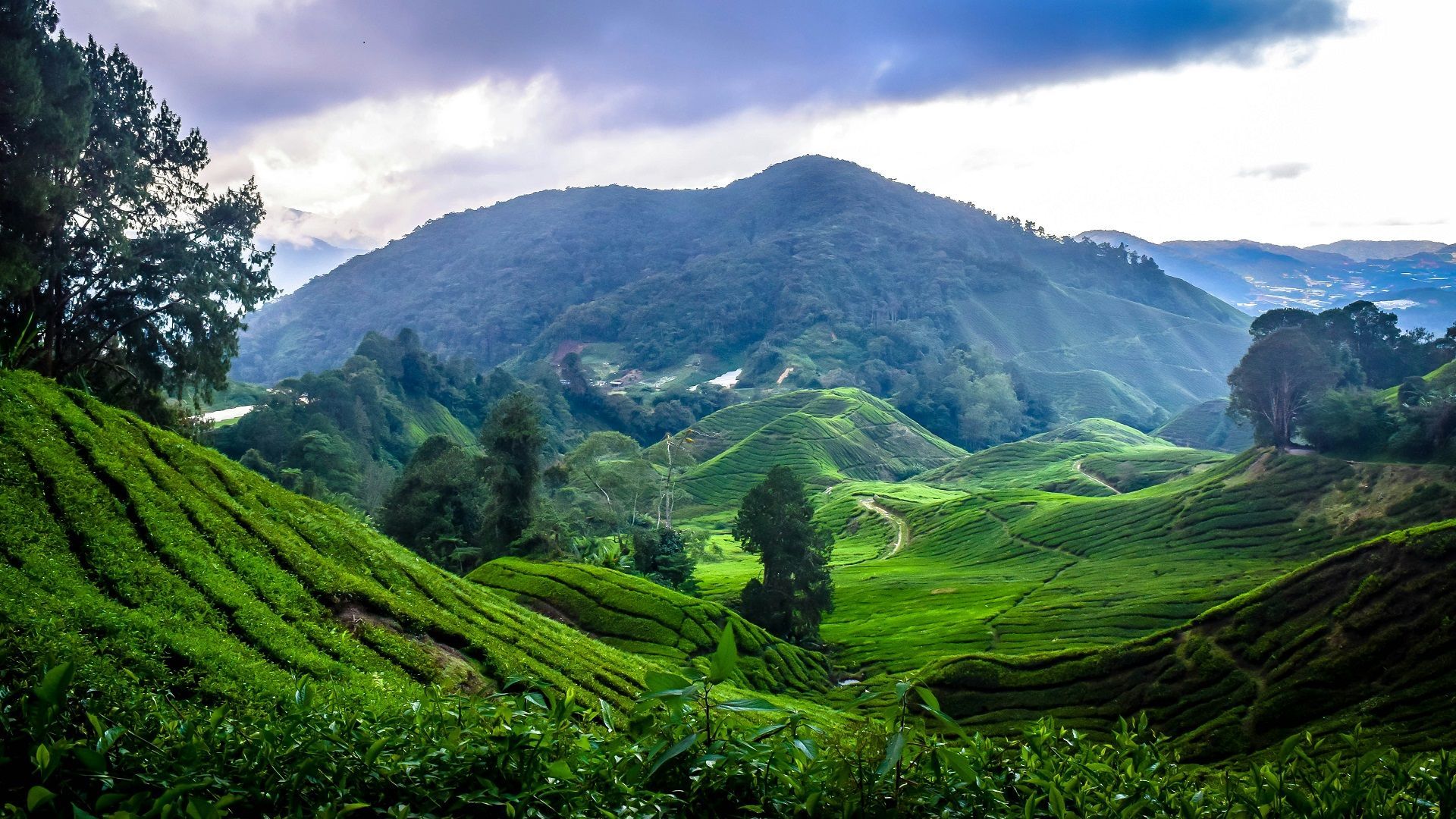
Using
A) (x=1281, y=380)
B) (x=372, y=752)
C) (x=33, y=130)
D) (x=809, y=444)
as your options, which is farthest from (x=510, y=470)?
(x=809, y=444)

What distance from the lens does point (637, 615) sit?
2127 cm

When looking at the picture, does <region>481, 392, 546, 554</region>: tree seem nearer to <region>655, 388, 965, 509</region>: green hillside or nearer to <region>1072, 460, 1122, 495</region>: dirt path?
<region>655, 388, 965, 509</region>: green hillside

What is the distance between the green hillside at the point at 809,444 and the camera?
9769cm

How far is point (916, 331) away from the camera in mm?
184000

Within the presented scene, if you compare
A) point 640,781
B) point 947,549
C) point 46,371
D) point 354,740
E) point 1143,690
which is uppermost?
point 46,371

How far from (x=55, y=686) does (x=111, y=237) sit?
27.9 m

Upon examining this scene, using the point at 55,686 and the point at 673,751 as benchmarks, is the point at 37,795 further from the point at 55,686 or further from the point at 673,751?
the point at 673,751

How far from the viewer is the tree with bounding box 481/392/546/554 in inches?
1362

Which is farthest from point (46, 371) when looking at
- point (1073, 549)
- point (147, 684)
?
point (1073, 549)

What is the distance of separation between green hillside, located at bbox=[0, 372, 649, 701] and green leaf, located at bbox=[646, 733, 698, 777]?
12.5 feet

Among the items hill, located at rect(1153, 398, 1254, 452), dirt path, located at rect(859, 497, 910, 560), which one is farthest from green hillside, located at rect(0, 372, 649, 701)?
hill, located at rect(1153, 398, 1254, 452)

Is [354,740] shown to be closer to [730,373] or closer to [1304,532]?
[1304,532]

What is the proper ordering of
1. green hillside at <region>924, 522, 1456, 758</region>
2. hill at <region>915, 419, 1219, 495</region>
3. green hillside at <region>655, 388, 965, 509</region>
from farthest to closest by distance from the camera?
green hillside at <region>655, 388, 965, 509</region>, hill at <region>915, 419, 1219, 495</region>, green hillside at <region>924, 522, 1456, 758</region>

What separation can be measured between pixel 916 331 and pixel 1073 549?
138123 mm
